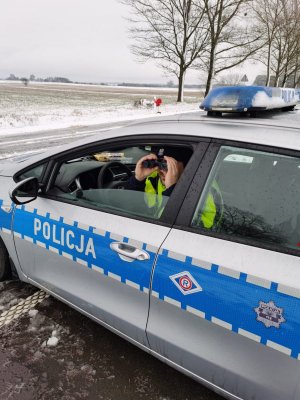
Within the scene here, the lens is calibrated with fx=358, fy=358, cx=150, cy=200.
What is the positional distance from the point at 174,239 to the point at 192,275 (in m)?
0.20

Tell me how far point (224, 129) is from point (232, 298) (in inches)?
33.4

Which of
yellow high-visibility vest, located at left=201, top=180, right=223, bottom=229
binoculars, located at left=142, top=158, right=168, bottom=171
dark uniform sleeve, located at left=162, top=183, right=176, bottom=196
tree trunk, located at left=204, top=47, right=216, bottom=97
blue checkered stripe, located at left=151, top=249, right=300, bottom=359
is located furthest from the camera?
tree trunk, located at left=204, top=47, right=216, bottom=97

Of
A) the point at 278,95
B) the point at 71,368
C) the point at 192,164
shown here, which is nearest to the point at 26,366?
the point at 71,368

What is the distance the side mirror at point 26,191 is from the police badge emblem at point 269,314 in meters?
1.56

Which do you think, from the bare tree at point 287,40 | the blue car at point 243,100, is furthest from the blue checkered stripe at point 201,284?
the bare tree at point 287,40

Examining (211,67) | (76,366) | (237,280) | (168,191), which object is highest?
(211,67)

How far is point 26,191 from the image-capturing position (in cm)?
237

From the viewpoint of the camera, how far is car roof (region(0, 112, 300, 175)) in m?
1.67

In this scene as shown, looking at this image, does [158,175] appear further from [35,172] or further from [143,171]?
[35,172]

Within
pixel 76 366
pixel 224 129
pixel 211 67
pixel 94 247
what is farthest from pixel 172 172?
pixel 211 67

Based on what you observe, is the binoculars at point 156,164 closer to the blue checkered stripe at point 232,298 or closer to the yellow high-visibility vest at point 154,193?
the yellow high-visibility vest at point 154,193

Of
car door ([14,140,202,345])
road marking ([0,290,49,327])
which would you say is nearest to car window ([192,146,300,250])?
car door ([14,140,202,345])

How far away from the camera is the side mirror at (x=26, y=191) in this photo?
233 cm

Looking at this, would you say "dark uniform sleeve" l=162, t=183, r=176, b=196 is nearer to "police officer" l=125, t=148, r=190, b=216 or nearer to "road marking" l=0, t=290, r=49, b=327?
"police officer" l=125, t=148, r=190, b=216
